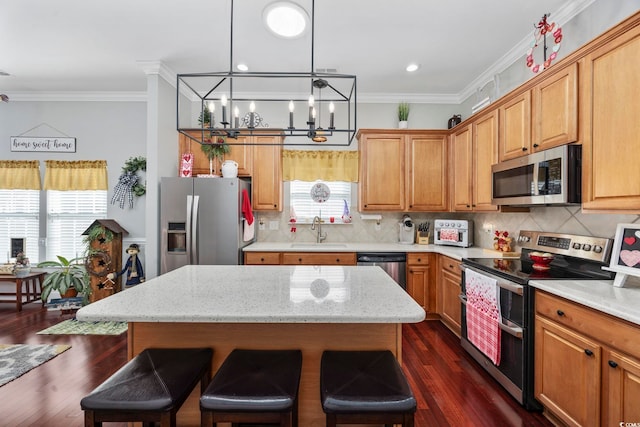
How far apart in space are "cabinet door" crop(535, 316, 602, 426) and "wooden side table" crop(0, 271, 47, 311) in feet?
18.1

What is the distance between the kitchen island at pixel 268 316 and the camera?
1.24 meters

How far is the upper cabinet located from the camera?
154 inches

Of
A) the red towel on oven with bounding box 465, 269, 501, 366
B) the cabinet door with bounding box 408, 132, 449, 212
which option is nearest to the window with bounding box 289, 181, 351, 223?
the cabinet door with bounding box 408, 132, 449, 212

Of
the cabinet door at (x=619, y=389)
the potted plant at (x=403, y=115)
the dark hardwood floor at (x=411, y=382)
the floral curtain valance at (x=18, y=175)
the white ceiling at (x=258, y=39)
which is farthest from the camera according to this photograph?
the floral curtain valance at (x=18, y=175)

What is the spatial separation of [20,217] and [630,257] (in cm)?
644

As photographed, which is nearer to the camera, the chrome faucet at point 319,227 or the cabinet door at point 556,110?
the cabinet door at point 556,110

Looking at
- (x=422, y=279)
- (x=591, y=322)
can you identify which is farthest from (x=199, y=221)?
(x=591, y=322)

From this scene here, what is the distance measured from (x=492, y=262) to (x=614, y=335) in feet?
3.91

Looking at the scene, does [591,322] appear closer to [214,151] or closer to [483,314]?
[483,314]

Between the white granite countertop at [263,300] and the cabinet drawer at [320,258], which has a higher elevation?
the white granite countertop at [263,300]

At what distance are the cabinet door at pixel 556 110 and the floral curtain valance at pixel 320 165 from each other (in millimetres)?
2228

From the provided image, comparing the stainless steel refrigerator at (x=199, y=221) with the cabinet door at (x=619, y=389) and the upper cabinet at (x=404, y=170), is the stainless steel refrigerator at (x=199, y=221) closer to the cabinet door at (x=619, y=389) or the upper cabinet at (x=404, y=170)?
the upper cabinet at (x=404, y=170)

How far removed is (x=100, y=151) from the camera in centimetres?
423

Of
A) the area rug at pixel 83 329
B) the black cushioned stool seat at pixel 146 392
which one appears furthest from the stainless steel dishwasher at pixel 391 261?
the area rug at pixel 83 329
